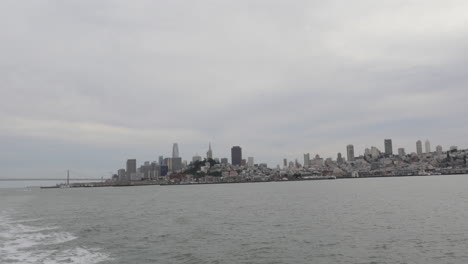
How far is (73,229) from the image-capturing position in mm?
37406

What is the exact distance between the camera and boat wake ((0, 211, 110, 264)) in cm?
2327

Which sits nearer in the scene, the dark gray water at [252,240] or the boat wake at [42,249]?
the dark gray water at [252,240]

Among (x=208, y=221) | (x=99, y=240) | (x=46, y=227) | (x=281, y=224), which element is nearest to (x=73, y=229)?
(x=46, y=227)

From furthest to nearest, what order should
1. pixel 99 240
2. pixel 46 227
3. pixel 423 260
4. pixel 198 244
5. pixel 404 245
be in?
1. pixel 46 227
2. pixel 99 240
3. pixel 198 244
4. pixel 404 245
5. pixel 423 260

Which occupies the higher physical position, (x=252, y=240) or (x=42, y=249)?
(x=42, y=249)

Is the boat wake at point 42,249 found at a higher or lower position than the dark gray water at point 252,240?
higher

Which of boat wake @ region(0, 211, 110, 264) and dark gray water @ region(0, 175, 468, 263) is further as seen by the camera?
boat wake @ region(0, 211, 110, 264)

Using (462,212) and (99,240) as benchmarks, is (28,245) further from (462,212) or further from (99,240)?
(462,212)

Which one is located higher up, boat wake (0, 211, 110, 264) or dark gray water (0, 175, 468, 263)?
boat wake (0, 211, 110, 264)

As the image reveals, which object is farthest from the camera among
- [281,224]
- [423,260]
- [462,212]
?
Result: [462,212]

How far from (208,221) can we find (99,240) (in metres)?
13.4

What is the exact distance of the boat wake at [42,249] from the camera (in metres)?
23.3

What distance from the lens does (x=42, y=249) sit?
26266 millimetres

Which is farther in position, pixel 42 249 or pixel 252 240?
pixel 252 240
